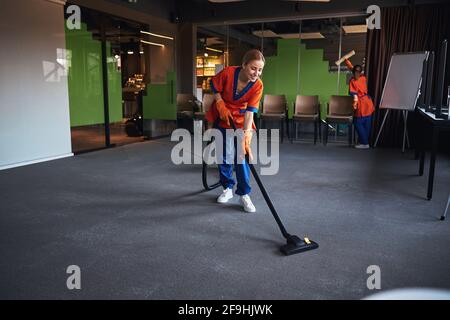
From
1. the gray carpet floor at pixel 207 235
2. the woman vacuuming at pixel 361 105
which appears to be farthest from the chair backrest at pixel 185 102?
the gray carpet floor at pixel 207 235

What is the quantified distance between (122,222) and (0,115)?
2.90m

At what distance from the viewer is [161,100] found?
315 inches

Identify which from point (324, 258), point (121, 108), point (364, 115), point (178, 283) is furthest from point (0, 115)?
point (364, 115)

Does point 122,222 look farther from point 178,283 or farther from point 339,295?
point 339,295

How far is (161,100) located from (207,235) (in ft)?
18.6

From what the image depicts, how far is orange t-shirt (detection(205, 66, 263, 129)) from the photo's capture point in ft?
10.3

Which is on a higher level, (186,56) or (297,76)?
(186,56)

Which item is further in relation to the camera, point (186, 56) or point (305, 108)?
point (186, 56)

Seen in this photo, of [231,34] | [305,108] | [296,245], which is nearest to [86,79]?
[231,34]

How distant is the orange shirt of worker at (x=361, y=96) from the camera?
665 centimetres

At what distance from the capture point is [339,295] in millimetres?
1947

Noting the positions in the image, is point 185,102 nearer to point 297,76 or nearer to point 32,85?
point 297,76

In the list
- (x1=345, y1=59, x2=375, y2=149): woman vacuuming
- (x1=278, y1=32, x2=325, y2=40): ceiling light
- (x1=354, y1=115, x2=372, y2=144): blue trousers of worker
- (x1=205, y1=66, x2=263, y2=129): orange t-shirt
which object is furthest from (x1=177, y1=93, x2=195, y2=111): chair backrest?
(x1=205, y1=66, x2=263, y2=129): orange t-shirt

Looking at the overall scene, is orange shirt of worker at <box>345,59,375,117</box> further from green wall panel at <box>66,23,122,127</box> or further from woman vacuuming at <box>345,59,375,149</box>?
green wall panel at <box>66,23,122,127</box>
